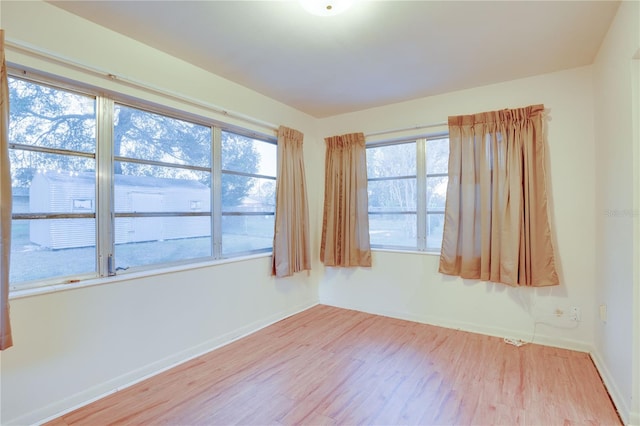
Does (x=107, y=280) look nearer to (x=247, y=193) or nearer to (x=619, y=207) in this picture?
(x=247, y=193)

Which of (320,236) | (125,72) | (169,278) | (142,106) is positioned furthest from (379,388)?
(125,72)

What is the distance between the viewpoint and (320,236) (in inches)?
162

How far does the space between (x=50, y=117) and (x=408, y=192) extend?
324 centimetres

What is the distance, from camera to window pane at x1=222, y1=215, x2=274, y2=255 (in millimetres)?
3027

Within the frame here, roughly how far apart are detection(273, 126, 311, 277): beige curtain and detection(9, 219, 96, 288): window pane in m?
1.70

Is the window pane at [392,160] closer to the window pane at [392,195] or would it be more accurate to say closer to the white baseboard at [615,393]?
the window pane at [392,195]

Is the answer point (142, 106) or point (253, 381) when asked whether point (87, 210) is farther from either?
point (253, 381)

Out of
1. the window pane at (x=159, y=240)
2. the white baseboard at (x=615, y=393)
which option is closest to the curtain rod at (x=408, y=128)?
the window pane at (x=159, y=240)

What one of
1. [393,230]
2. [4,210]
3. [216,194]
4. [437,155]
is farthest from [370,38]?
[4,210]

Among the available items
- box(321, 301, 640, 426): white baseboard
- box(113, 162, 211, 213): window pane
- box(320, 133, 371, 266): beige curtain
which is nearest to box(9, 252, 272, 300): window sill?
box(113, 162, 211, 213): window pane

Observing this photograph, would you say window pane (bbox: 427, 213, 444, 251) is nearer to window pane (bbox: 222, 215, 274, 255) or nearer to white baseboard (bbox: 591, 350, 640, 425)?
white baseboard (bbox: 591, 350, 640, 425)

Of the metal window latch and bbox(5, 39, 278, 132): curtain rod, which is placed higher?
bbox(5, 39, 278, 132): curtain rod

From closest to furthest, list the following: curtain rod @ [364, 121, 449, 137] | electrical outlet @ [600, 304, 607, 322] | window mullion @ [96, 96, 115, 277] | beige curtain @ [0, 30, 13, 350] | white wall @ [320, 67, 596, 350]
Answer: beige curtain @ [0, 30, 13, 350], window mullion @ [96, 96, 115, 277], electrical outlet @ [600, 304, 607, 322], white wall @ [320, 67, 596, 350], curtain rod @ [364, 121, 449, 137]

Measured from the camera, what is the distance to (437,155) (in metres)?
3.36
